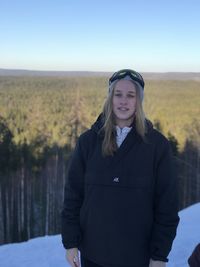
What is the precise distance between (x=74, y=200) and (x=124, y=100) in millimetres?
632

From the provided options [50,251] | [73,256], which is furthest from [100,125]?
[50,251]

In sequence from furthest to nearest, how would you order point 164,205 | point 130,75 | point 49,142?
point 49,142, point 130,75, point 164,205

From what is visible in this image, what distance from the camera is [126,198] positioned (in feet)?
8.95

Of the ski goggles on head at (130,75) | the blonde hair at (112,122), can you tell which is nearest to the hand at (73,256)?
the blonde hair at (112,122)

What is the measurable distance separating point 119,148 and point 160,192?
1.06ft

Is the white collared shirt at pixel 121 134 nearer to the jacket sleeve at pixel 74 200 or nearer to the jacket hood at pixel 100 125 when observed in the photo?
the jacket hood at pixel 100 125

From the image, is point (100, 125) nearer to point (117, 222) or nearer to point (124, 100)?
point (124, 100)

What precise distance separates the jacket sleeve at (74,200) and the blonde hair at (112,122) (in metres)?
0.18

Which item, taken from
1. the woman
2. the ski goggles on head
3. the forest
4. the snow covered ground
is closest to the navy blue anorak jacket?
the woman

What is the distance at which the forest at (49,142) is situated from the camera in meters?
26.8

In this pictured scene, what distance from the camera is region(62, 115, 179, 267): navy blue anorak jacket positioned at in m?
2.73

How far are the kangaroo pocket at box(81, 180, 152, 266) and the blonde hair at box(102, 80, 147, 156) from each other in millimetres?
210

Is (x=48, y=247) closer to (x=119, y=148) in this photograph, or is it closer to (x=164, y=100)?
(x=119, y=148)

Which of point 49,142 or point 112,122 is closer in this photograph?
point 112,122
